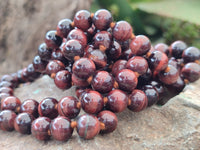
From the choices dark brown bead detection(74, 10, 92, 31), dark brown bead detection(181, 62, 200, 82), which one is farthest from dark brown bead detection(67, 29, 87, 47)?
dark brown bead detection(181, 62, 200, 82)

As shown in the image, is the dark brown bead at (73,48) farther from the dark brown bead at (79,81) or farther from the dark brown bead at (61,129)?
the dark brown bead at (61,129)

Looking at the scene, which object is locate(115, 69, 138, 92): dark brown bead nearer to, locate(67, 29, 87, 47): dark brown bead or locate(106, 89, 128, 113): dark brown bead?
locate(106, 89, 128, 113): dark brown bead

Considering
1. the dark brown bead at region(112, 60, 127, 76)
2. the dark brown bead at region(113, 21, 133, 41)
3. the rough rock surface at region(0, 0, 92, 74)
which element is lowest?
the dark brown bead at region(112, 60, 127, 76)

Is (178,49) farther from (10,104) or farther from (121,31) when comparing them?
(10,104)

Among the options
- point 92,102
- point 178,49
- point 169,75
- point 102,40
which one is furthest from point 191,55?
point 92,102

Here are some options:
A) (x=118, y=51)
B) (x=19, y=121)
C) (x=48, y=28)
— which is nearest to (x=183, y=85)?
(x=118, y=51)

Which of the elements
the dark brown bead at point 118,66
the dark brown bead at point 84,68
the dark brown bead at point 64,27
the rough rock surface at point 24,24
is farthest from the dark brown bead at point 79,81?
the rough rock surface at point 24,24

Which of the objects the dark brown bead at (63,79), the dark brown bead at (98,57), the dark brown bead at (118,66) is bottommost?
the dark brown bead at (63,79)
